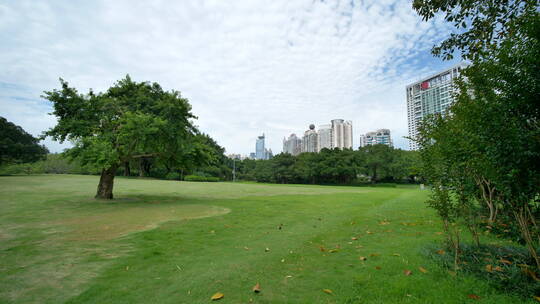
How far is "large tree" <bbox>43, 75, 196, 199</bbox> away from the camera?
1155 centimetres

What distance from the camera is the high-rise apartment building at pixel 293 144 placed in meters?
124

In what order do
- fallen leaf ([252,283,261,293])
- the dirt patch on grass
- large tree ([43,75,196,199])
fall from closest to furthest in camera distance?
fallen leaf ([252,283,261,293]) < the dirt patch on grass < large tree ([43,75,196,199])

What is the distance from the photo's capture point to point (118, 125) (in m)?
13.7

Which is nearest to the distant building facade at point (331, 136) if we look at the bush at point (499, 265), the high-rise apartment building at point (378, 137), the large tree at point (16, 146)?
the high-rise apartment building at point (378, 137)

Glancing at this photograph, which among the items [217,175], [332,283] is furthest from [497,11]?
[217,175]

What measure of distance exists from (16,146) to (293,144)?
106 m

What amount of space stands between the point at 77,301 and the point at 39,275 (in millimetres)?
1409

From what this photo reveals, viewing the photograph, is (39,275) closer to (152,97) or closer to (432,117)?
(432,117)

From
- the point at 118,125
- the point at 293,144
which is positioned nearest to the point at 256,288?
the point at 118,125

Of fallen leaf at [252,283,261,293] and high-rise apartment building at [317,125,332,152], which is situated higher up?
high-rise apartment building at [317,125,332,152]

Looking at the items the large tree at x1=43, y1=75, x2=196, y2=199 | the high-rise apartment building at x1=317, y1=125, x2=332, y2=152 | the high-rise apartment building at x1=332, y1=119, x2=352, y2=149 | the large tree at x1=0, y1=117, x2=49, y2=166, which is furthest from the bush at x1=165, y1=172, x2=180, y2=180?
the high-rise apartment building at x1=332, y1=119, x2=352, y2=149

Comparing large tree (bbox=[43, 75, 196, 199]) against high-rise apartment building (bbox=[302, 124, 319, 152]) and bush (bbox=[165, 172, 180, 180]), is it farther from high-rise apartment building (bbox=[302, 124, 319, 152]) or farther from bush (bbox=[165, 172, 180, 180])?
high-rise apartment building (bbox=[302, 124, 319, 152])

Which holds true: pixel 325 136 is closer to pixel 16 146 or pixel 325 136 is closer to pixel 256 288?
pixel 16 146

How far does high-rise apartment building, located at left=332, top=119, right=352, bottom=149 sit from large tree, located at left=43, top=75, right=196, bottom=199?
87.3 metres
